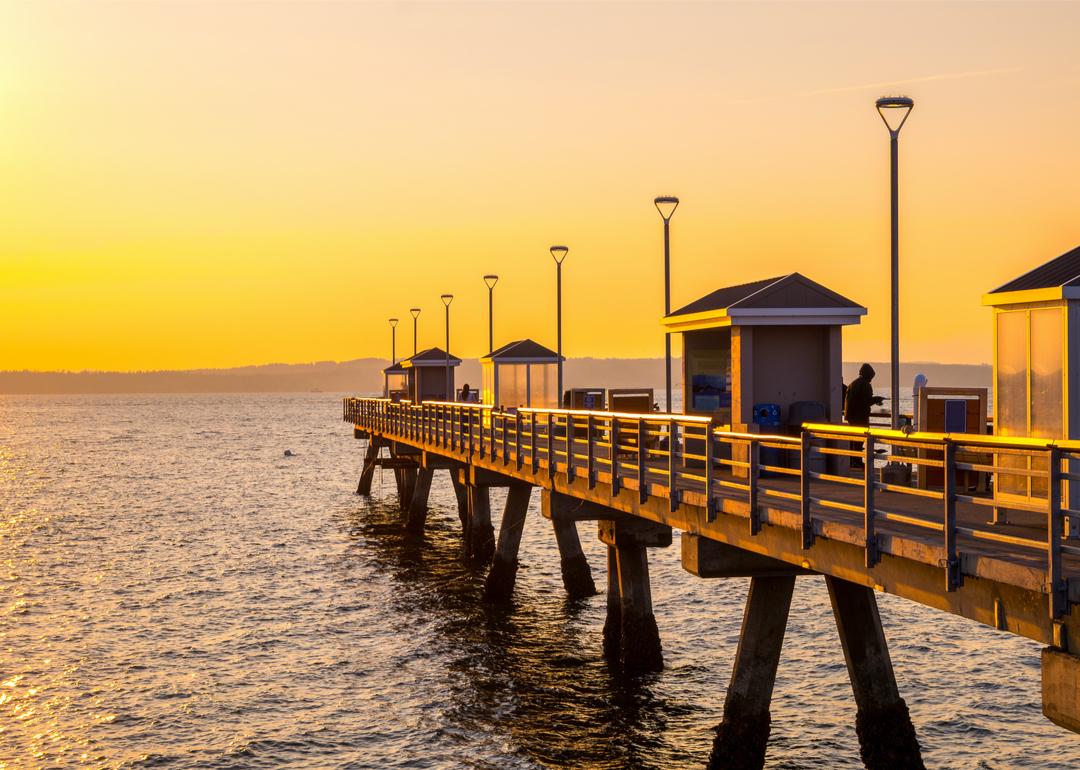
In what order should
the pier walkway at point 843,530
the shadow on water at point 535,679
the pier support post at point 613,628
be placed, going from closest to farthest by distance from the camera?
the pier walkway at point 843,530 → the shadow on water at point 535,679 → the pier support post at point 613,628

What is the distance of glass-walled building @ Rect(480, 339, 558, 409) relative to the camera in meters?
34.8

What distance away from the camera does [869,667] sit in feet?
45.4

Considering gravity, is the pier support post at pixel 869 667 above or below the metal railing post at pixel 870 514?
below

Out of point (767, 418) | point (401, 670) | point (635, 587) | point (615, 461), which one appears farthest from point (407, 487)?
point (615, 461)

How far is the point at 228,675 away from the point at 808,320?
1168 cm

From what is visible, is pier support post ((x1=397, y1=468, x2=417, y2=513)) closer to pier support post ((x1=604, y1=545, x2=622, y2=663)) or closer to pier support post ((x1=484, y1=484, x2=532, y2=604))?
pier support post ((x1=484, y1=484, x2=532, y2=604))

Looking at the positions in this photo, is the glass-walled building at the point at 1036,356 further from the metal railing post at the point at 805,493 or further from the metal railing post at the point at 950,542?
the metal railing post at the point at 950,542

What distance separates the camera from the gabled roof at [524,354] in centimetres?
3466

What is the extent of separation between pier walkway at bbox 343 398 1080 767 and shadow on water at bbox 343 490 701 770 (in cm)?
126

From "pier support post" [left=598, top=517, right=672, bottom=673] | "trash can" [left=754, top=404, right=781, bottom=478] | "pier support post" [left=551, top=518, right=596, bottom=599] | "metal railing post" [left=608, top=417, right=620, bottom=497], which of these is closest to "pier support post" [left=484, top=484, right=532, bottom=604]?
"pier support post" [left=551, top=518, right=596, bottom=599]

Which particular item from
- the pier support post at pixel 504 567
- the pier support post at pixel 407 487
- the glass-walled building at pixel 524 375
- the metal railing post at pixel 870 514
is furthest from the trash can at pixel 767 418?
the pier support post at pixel 407 487

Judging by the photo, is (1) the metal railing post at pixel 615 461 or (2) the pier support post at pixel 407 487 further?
(2) the pier support post at pixel 407 487

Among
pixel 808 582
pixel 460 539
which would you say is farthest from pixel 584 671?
pixel 460 539

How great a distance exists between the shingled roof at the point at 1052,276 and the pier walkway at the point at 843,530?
159 cm
